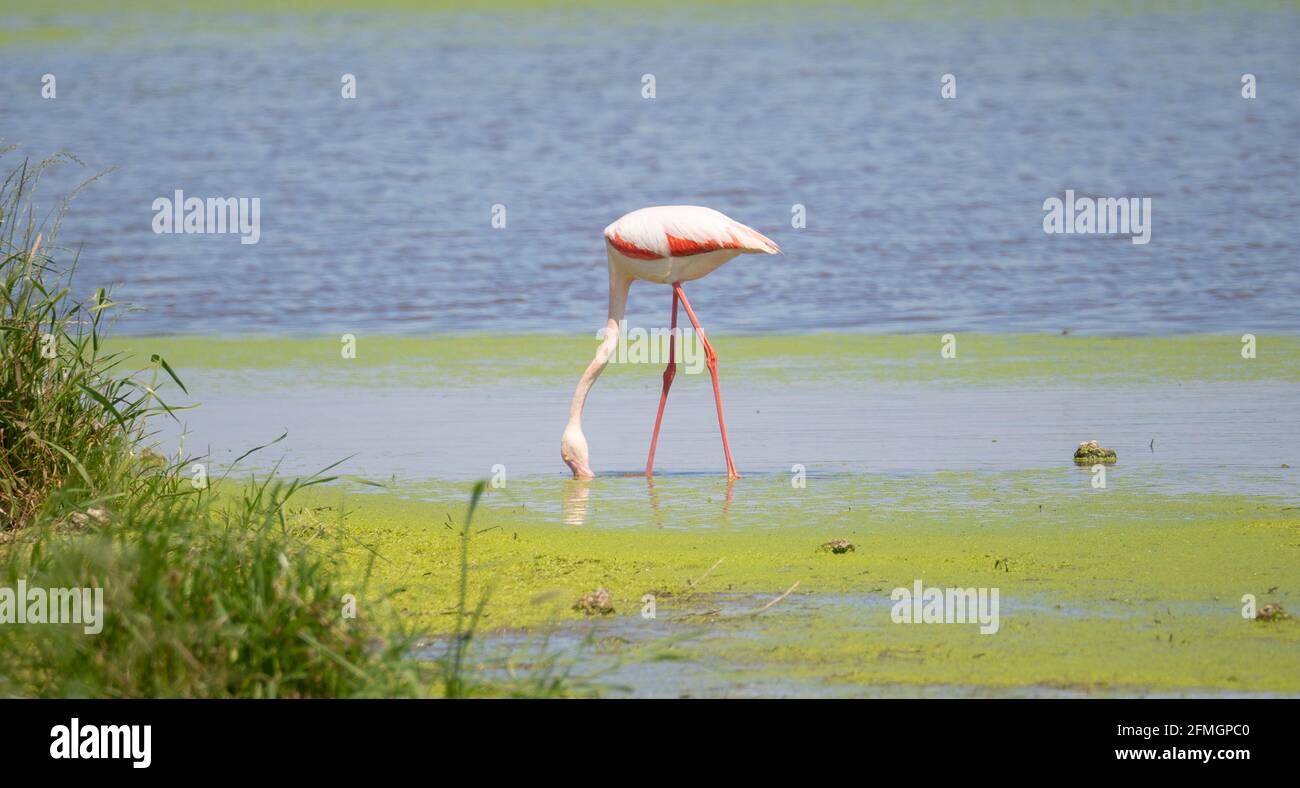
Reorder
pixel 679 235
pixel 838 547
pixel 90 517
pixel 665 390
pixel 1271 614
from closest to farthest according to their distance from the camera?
pixel 1271 614 → pixel 90 517 → pixel 838 547 → pixel 679 235 → pixel 665 390

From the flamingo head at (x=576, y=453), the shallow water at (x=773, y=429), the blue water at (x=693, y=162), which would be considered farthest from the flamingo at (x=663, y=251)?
the blue water at (x=693, y=162)

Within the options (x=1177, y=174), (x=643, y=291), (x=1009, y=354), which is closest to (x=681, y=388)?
(x=1009, y=354)

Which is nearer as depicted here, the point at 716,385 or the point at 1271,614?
the point at 1271,614

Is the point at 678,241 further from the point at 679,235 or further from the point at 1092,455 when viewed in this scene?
the point at 1092,455

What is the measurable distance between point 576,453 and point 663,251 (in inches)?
49.2

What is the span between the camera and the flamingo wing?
30.6 feet

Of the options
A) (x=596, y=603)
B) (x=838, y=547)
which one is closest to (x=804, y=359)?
(x=838, y=547)

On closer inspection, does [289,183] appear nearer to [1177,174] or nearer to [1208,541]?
[1177,174]

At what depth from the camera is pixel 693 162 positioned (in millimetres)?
22359

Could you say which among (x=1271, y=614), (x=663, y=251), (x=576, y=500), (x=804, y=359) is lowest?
(x=1271, y=614)

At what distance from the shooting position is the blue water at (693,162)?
15562mm

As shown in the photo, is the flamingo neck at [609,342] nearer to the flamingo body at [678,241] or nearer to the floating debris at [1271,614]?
the flamingo body at [678,241]

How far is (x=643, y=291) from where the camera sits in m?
16.4

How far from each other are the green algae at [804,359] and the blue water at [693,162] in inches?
26.4
